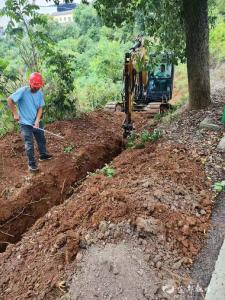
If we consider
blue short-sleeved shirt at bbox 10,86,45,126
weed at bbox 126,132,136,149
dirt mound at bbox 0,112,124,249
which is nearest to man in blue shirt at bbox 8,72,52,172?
blue short-sleeved shirt at bbox 10,86,45,126

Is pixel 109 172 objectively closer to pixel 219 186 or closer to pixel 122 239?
pixel 219 186

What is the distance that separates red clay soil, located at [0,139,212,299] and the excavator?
2555 millimetres

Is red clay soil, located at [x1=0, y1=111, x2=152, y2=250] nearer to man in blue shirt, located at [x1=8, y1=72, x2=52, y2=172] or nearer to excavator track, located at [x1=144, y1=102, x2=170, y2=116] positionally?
man in blue shirt, located at [x1=8, y1=72, x2=52, y2=172]

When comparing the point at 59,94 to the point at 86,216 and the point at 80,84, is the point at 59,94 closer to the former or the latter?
the point at 86,216

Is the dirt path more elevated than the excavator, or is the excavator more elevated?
the excavator

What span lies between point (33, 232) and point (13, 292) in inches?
43.3

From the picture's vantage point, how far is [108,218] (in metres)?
4.51

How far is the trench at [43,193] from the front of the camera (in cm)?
613

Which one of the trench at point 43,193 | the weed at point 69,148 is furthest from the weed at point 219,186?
the weed at point 69,148

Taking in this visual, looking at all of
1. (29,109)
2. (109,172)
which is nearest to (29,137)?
(29,109)

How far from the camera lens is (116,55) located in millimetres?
20812

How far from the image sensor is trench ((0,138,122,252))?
6.13 metres

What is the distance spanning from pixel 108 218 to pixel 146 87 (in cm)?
754

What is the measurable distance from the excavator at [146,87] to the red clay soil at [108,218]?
2555 millimetres
